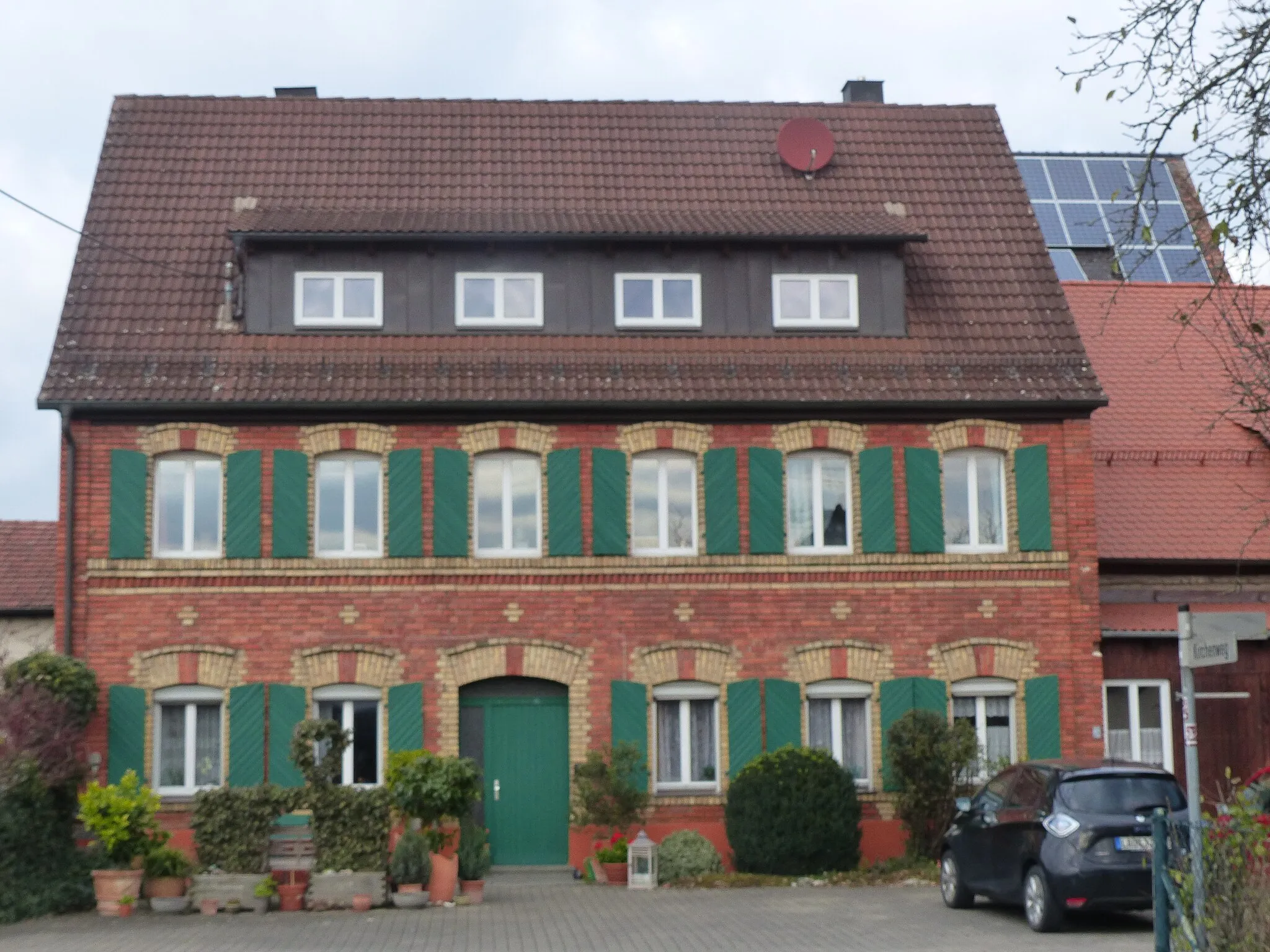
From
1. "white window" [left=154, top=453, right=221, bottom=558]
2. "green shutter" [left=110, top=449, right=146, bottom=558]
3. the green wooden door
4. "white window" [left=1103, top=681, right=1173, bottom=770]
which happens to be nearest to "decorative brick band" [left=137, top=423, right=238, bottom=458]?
"white window" [left=154, top=453, right=221, bottom=558]

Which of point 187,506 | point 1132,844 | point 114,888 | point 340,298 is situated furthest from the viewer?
point 340,298

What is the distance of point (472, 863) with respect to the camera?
776 inches

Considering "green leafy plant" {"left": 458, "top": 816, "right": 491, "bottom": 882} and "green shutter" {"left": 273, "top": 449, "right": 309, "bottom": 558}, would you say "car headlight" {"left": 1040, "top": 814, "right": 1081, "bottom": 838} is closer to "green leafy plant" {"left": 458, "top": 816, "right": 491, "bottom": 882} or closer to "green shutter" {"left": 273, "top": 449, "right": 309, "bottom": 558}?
"green leafy plant" {"left": 458, "top": 816, "right": 491, "bottom": 882}

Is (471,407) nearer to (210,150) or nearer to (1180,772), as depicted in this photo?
(210,150)

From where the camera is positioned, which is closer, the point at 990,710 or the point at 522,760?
the point at 522,760

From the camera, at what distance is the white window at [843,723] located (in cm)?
2294

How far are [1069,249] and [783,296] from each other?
11.4m

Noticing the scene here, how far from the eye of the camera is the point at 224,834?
63.7 ft

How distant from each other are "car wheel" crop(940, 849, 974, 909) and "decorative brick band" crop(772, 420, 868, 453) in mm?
6547

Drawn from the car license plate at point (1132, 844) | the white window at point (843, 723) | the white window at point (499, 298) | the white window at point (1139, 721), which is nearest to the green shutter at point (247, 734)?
the white window at point (499, 298)

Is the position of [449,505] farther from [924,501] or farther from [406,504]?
[924,501]

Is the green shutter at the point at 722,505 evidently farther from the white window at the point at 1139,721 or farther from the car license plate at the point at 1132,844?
the car license plate at the point at 1132,844

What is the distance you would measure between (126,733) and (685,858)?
7289mm

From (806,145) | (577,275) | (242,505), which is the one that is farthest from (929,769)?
(806,145)
